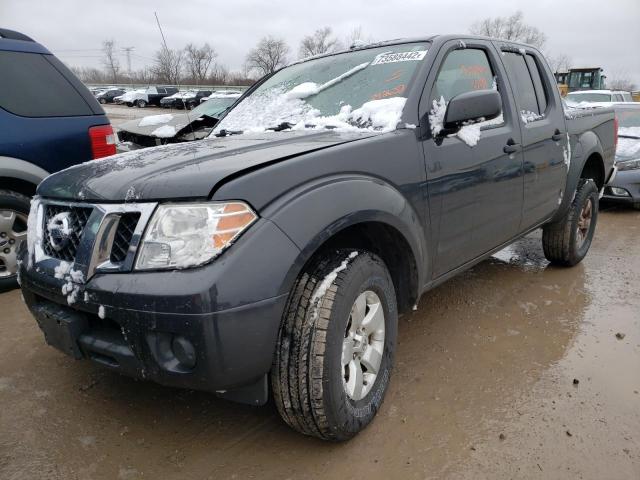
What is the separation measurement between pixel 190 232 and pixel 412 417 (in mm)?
1363

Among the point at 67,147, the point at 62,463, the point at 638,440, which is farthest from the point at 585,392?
the point at 67,147

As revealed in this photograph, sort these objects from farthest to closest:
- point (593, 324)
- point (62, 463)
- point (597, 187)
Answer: point (597, 187) → point (593, 324) → point (62, 463)

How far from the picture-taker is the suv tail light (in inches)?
155

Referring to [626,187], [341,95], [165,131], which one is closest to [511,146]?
[341,95]

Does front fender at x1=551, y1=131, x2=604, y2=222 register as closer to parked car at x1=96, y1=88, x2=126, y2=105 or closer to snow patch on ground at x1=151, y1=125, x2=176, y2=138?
snow patch on ground at x1=151, y1=125, x2=176, y2=138

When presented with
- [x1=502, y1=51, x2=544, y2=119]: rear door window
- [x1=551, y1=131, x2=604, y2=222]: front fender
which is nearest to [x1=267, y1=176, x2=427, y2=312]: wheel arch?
[x1=502, y1=51, x2=544, y2=119]: rear door window

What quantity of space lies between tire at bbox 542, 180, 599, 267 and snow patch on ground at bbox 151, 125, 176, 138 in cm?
442

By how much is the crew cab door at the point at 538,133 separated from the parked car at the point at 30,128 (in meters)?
3.31

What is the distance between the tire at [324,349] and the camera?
5.85 feet

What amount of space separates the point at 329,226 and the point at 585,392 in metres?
1.66

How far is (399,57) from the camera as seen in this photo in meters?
2.71

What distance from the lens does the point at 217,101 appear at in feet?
32.5

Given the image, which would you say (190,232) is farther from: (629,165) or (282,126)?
(629,165)

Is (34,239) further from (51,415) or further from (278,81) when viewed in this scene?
(278,81)
